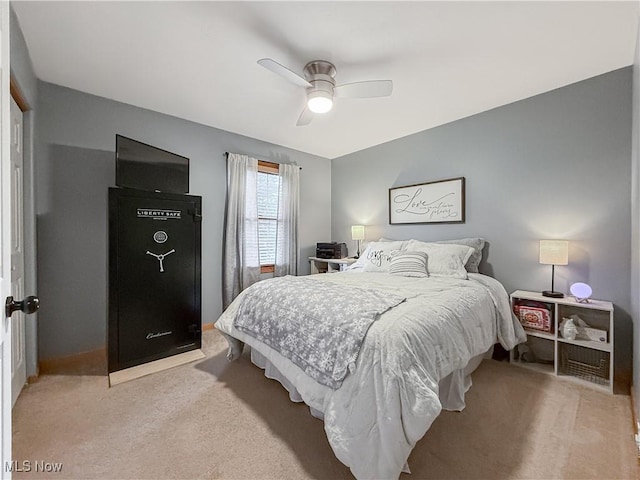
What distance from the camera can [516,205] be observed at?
9.22 ft

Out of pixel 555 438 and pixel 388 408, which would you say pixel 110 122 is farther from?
pixel 555 438

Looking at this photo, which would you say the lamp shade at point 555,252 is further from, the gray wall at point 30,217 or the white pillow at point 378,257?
the gray wall at point 30,217

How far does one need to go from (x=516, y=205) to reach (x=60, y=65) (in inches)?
168

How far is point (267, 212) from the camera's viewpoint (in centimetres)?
397

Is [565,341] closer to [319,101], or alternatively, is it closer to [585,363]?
[585,363]

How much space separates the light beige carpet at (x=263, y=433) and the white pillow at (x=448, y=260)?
3.03ft

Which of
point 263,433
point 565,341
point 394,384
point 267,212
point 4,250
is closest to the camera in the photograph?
point 4,250

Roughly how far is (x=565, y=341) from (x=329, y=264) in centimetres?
276

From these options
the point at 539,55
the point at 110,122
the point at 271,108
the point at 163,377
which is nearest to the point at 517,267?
the point at 539,55

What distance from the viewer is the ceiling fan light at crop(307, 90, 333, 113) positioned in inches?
86.5

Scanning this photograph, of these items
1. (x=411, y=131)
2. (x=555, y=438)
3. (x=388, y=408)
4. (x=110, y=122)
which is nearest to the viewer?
(x=388, y=408)

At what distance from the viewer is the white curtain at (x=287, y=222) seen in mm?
4039

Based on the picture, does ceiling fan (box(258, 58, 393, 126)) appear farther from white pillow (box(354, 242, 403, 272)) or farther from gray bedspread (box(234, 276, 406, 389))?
white pillow (box(354, 242, 403, 272))

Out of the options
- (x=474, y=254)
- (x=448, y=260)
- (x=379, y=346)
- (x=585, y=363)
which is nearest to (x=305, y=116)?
(x=448, y=260)
